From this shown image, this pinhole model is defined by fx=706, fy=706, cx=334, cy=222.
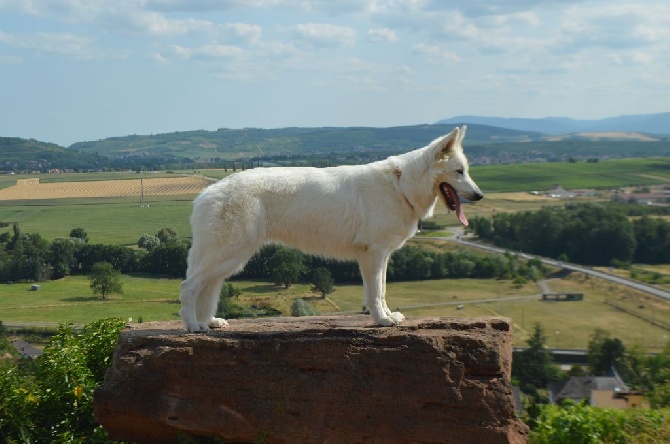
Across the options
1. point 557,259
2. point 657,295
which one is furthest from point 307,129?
point 657,295

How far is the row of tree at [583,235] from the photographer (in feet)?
191

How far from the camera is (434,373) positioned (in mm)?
9789

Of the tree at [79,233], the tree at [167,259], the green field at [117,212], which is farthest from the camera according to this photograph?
the tree at [79,233]

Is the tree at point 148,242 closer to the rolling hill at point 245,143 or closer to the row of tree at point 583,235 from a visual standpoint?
the row of tree at point 583,235

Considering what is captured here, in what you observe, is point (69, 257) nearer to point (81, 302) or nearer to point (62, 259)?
point (62, 259)

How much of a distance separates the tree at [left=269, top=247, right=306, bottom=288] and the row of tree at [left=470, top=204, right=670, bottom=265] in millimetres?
30370

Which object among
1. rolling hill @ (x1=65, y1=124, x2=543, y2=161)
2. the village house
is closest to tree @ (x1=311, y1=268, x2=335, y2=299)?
the village house

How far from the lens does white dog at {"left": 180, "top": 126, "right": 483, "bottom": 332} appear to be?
992 centimetres

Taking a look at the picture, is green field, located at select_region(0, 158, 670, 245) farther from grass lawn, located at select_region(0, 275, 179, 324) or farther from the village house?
the village house

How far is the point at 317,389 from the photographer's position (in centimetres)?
996

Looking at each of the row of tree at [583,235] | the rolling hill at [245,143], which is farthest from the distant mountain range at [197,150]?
the row of tree at [583,235]

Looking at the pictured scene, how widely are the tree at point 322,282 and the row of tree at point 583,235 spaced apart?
28660 millimetres

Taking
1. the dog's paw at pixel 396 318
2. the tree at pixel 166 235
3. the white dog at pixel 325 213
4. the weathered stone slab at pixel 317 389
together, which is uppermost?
the white dog at pixel 325 213

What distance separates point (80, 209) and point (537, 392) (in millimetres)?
36878
